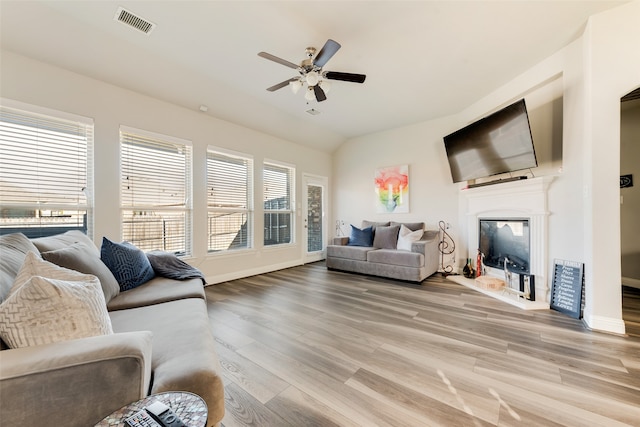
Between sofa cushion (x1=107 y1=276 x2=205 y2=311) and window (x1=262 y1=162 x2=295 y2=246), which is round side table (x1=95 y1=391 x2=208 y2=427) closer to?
sofa cushion (x1=107 y1=276 x2=205 y2=311)

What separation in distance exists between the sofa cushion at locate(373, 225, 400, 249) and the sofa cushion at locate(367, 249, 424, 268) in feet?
1.49

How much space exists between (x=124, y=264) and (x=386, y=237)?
3.85 m

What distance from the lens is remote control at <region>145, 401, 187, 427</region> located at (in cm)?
66

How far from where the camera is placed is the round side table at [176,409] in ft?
2.28

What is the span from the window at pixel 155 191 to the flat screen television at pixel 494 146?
13.6 feet

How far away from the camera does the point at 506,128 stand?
3.03m

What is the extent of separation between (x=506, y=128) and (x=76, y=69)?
16.3ft

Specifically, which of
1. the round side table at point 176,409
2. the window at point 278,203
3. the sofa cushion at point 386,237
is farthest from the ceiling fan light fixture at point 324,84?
the sofa cushion at point 386,237

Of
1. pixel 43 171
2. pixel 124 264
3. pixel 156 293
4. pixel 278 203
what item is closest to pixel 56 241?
pixel 124 264

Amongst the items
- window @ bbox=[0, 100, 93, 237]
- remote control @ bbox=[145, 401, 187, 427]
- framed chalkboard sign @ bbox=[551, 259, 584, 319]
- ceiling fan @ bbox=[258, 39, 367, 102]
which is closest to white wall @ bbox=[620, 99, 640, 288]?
framed chalkboard sign @ bbox=[551, 259, 584, 319]

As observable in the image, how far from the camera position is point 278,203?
4.93 metres

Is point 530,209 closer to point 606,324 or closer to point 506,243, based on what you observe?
point 506,243

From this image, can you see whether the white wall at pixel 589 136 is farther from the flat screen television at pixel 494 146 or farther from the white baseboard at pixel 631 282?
the white baseboard at pixel 631 282

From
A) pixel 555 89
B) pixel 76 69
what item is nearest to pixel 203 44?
pixel 76 69
